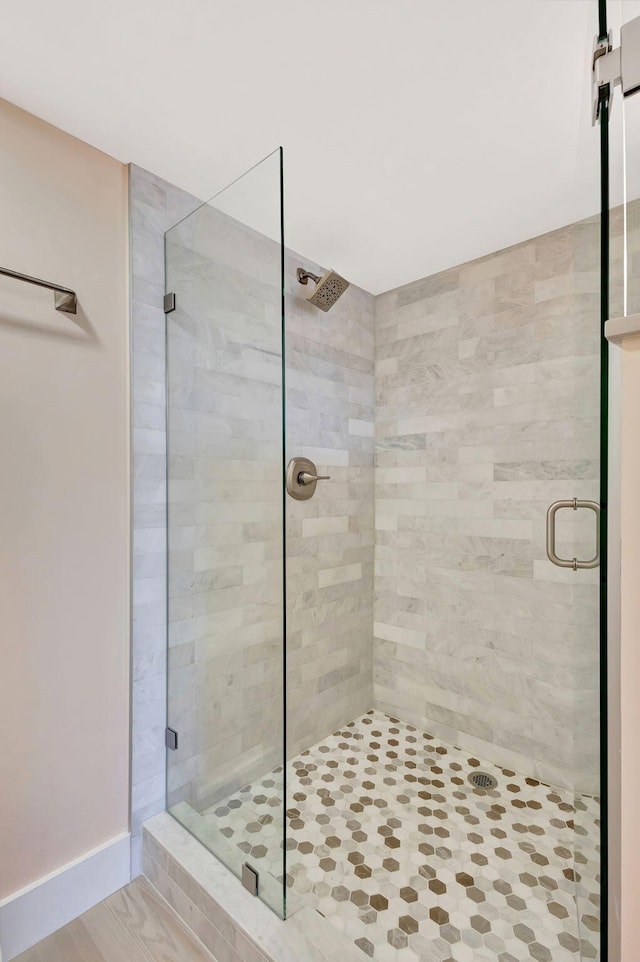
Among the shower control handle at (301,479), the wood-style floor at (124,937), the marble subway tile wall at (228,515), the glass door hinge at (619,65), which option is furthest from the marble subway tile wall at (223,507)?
the glass door hinge at (619,65)

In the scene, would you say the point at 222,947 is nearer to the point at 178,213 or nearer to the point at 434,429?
the point at 434,429

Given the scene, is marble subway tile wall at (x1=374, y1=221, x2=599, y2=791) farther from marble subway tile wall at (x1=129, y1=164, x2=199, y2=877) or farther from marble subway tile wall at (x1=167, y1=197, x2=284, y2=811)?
marble subway tile wall at (x1=129, y1=164, x2=199, y2=877)

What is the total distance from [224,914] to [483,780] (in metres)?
1.19

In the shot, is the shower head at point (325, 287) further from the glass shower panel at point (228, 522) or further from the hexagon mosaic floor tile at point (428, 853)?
the hexagon mosaic floor tile at point (428, 853)

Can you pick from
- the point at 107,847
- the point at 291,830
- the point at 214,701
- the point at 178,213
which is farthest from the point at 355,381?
the point at 107,847

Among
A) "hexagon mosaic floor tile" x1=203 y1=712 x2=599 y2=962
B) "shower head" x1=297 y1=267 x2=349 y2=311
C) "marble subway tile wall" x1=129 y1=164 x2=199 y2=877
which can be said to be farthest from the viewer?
"shower head" x1=297 y1=267 x2=349 y2=311

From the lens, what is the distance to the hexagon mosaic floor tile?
120cm

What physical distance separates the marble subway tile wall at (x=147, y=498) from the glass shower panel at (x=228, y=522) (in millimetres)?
40

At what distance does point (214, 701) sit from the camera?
1.47 m

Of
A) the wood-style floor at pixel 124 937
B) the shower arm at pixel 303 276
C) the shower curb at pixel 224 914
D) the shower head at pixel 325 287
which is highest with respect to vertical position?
the shower arm at pixel 303 276

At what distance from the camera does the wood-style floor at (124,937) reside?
123 centimetres

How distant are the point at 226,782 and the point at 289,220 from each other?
2071 mm

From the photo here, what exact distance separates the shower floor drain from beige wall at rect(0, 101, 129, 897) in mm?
1367

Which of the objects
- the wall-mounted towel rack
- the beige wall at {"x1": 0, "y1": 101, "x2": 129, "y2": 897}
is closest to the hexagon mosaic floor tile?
the beige wall at {"x1": 0, "y1": 101, "x2": 129, "y2": 897}
